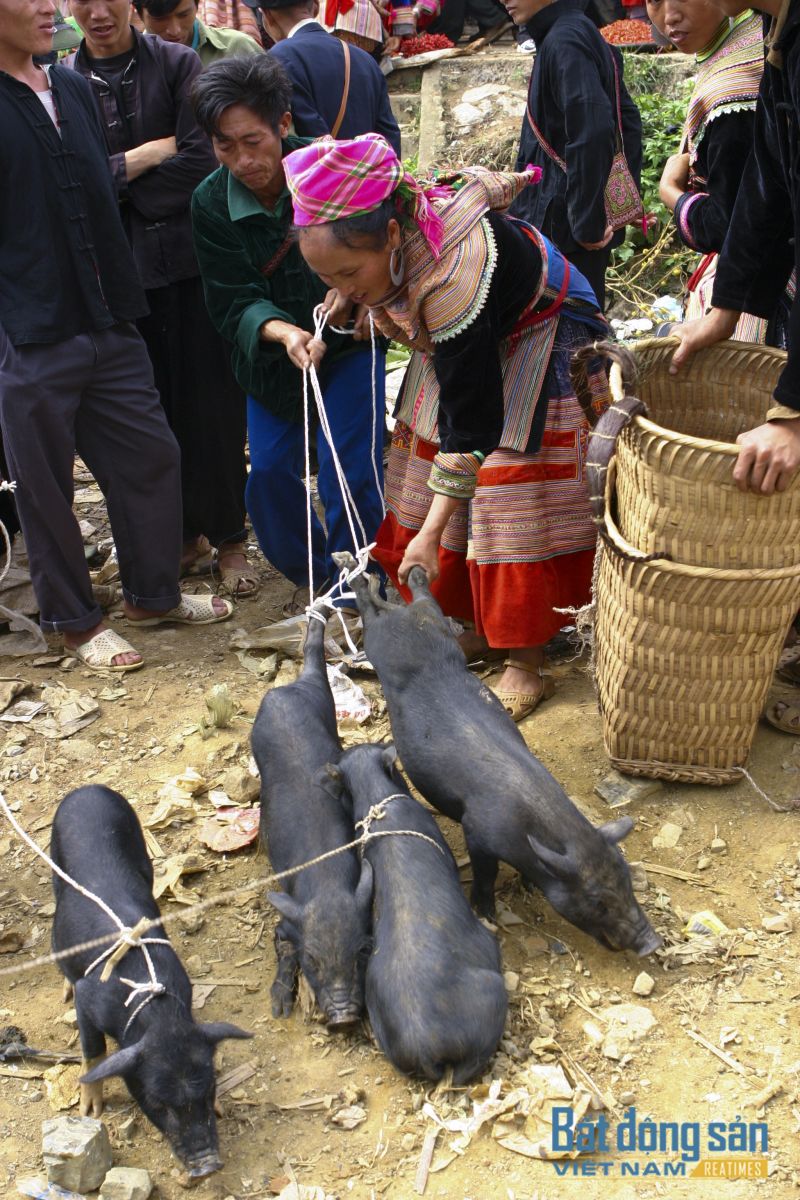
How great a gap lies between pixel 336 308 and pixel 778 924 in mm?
2981

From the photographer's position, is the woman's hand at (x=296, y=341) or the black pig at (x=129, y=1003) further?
the woman's hand at (x=296, y=341)

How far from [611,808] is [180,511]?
2760 mm

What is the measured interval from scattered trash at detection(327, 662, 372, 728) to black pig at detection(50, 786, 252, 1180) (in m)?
1.39

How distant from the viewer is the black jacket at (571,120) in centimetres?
545

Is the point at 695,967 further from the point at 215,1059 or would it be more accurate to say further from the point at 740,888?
the point at 215,1059

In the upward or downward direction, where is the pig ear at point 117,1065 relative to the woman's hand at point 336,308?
downward

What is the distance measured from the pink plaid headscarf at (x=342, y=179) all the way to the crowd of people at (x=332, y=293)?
Answer: 10 millimetres

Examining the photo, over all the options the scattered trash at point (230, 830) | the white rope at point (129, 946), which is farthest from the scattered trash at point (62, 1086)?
the scattered trash at point (230, 830)

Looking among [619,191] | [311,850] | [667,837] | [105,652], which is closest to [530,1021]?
[311,850]

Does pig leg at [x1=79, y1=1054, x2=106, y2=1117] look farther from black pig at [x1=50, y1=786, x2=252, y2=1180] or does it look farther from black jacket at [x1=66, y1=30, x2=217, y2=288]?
black jacket at [x1=66, y1=30, x2=217, y2=288]

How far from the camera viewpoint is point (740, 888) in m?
3.72

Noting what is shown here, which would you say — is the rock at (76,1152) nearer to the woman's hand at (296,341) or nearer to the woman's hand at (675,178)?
the woman's hand at (296,341)

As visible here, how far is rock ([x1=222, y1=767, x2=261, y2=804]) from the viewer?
4434 millimetres

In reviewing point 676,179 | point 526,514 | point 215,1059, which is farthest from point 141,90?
point 215,1059
